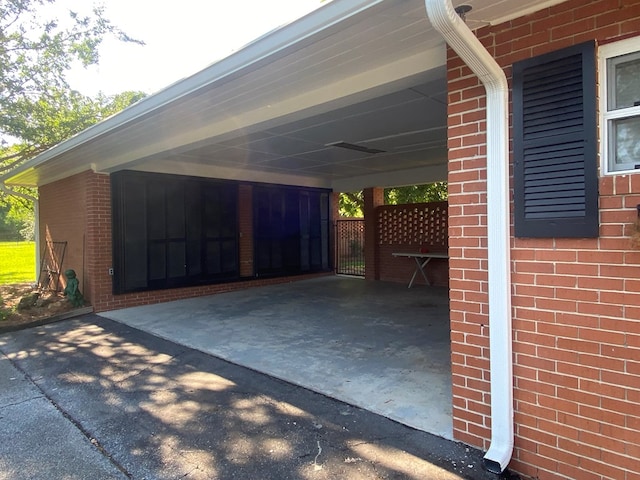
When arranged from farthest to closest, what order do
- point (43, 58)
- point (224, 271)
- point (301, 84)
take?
point (43, 58) → point (224, 271) → point (301, 84)

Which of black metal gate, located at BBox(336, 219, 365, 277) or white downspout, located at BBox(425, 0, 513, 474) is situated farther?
black metal gate, located at BBox(336, 219, 365, 277)

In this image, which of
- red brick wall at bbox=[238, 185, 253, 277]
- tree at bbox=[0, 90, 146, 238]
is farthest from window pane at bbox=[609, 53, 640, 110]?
tree at bbox=[0, 90, 146, 238]

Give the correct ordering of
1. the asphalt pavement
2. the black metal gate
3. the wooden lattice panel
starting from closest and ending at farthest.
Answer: the asphalt pavement
the wooden lattice panel
the black metal gate

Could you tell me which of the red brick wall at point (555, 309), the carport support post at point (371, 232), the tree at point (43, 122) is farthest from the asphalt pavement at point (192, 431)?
the tree at point (43, 122)

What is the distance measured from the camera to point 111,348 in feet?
15.9

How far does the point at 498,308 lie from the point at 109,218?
6.92m

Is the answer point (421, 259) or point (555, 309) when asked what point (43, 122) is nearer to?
point (421, 259)

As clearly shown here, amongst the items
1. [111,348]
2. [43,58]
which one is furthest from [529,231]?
[43,58]

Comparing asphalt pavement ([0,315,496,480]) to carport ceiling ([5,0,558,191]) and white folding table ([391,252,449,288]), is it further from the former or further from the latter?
white folding table ([391,252,449,288])

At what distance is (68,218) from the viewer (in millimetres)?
8016

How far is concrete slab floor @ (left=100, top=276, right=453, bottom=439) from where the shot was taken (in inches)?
131

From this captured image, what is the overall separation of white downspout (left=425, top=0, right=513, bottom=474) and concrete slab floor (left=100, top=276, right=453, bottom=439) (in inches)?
18.1

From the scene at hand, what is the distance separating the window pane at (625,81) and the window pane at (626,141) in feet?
0.26

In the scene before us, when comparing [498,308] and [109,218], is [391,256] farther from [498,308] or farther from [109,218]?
[498,308]
